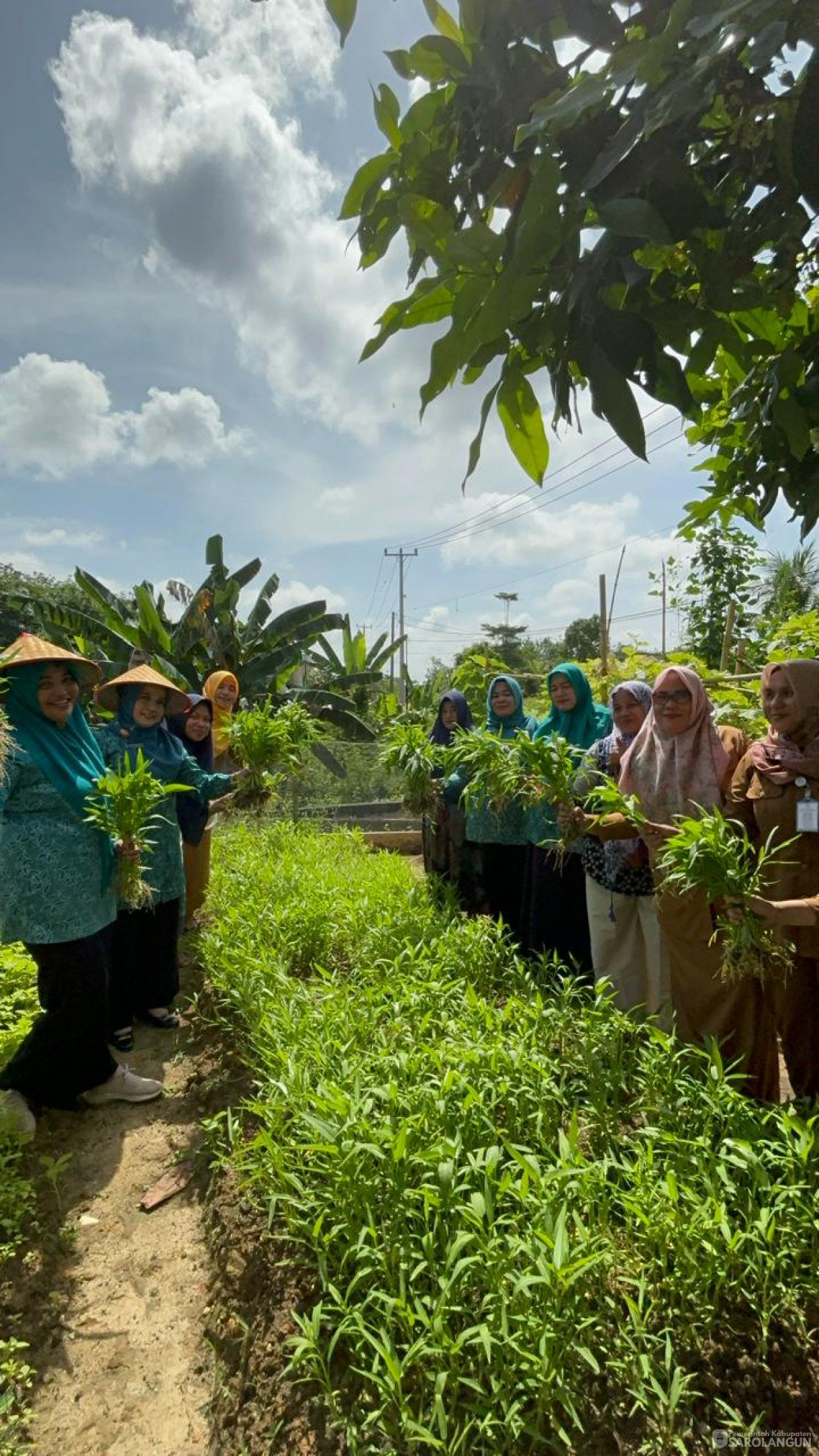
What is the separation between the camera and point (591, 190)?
96 cm

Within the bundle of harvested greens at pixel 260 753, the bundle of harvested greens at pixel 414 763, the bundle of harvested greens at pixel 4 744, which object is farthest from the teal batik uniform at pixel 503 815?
the bundle of harvested greens at pixel 4 744

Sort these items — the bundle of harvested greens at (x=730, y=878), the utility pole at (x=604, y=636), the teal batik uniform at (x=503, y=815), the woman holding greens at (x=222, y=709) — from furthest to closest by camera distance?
1. the utility pole at (x=604, y=636)
2. the woman holding greens at (x=222, y=709)
3. the teal batik uniform at (x=503, y=815)
4. the bundle of harvested greens at (x=730, y=878)

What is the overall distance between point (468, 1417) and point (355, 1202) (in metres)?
0.51

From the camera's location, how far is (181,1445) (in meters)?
1.78

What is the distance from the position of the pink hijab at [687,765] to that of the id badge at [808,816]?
15.6 inches

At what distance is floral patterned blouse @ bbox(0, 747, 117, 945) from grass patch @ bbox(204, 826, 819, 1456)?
847 mm

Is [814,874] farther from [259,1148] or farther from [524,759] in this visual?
[259,1148]

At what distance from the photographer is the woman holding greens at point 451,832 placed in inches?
196

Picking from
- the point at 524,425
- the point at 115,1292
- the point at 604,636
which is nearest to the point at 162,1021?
the point at 115,1292

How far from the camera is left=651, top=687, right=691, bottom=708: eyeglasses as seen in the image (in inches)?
110

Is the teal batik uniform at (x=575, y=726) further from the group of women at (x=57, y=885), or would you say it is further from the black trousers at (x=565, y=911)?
the group of women at (x=57, y=885)

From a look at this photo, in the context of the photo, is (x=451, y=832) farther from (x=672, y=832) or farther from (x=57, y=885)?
(x=57, y=885)

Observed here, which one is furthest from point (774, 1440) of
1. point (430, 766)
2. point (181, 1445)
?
point (430, 766)

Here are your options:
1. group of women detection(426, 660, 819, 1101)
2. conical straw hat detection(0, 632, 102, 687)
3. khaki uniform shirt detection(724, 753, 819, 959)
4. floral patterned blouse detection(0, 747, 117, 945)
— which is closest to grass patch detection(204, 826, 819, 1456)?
group of women detection(426, 660, 819, 1101)
